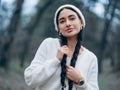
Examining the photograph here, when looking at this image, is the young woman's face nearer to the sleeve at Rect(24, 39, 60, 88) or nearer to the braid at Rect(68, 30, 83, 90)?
the braid at Rect(68, 30, 83, 90)

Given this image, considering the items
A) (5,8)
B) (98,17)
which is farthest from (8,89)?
(98,17)

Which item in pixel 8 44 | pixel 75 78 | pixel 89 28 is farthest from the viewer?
pixel 89 28

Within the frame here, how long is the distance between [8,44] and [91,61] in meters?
16.0

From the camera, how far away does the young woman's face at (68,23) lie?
9.60 ft

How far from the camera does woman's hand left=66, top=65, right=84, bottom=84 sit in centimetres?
281

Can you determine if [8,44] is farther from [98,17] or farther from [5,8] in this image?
[98,17]

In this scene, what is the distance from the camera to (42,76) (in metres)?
2.83

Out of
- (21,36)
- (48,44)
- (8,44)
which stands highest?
(48,44)

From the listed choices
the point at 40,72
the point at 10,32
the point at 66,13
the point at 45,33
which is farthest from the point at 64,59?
the point at 45,33

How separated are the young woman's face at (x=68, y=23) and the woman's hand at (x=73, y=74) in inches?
9.7

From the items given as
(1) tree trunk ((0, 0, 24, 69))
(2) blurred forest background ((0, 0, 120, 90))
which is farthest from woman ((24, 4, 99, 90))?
(1) tree trunk ((0, 0, 24, 69))

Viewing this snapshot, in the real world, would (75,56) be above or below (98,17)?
above

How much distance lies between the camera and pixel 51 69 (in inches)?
112

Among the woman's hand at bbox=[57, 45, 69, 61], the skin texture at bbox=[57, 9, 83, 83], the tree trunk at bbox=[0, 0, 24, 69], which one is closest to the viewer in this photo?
the woman's hand at bbox=[57, 45, 69, 61]
